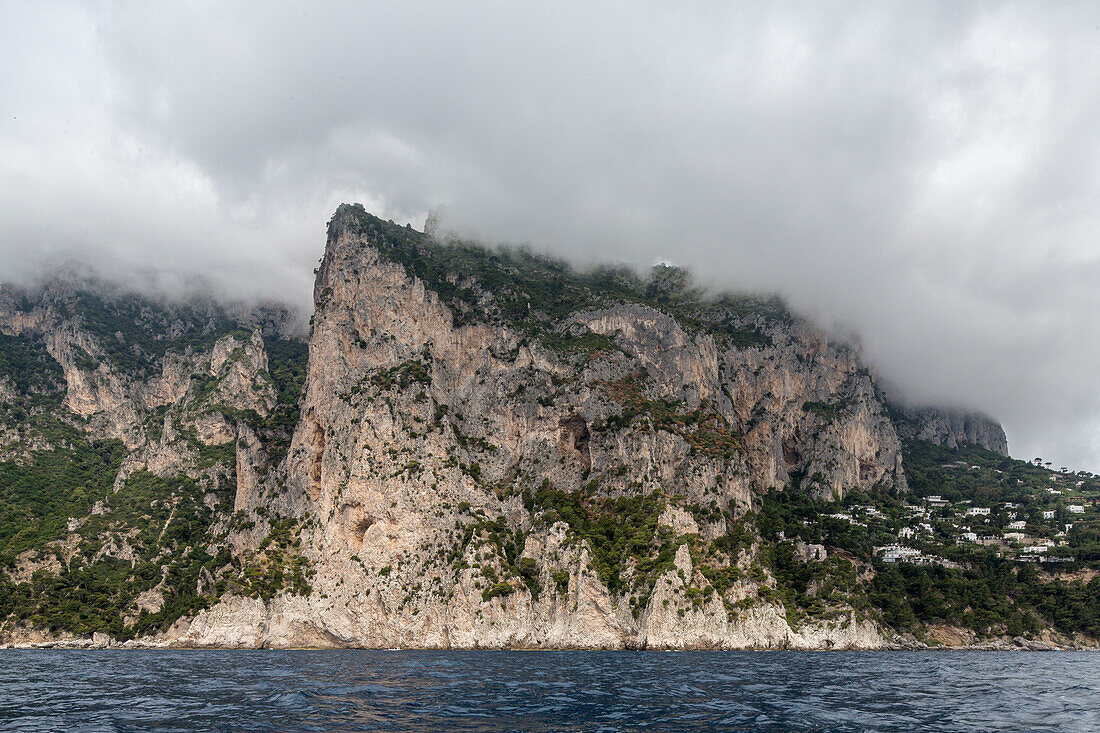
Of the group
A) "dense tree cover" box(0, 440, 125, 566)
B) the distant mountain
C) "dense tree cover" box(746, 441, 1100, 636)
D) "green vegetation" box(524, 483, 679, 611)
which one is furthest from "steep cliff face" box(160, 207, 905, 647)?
"dense tree cover" box(0, 440, 125, 566)

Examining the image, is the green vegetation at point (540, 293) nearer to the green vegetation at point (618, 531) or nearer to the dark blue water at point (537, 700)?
the green vegetation at point (618, 531)

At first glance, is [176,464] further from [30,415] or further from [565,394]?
[565,394]

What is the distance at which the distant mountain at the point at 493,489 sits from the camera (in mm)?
113250

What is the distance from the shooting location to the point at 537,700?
113 ft

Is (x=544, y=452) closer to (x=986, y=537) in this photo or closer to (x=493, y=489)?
(x=493, y=489)

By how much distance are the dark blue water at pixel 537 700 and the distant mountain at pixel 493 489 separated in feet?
196

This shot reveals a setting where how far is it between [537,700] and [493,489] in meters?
103

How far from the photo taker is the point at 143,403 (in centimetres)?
18800

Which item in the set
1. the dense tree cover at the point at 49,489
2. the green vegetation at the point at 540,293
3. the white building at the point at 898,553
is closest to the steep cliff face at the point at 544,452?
the green vegetation at the point at 540,293

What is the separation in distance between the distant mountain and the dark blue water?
59.6 m

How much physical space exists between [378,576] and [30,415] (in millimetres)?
107935

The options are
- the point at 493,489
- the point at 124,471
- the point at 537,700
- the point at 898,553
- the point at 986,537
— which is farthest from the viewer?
the point at 986,537

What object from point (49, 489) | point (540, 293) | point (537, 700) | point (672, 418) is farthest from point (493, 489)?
point (537, 700)

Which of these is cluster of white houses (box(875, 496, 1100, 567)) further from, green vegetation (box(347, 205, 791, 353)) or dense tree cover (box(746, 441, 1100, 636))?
green vegetation (box(347, 205, 791, 353))
